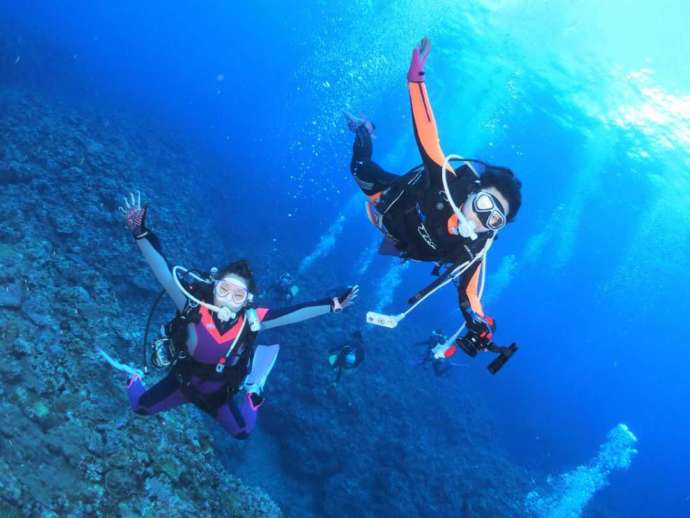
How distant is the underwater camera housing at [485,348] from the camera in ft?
10.3

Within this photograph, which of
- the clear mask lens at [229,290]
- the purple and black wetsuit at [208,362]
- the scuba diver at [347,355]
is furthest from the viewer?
the scuba diver at [347,355]

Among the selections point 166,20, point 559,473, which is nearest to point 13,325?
point 559,473

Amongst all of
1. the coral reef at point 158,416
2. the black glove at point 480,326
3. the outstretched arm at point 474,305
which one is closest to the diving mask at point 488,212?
the outstretched arm at point 474,305

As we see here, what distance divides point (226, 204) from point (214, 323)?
65.9ft

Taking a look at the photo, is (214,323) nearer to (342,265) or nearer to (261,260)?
(261,260)

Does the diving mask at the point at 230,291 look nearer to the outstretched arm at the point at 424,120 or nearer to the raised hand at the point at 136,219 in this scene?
the raised hand at the point at 136,219

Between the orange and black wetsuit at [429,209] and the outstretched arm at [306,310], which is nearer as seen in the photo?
the orange and black wetsuit at [429,209]

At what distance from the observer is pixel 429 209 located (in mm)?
3936

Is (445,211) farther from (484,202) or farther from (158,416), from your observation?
(158,416)

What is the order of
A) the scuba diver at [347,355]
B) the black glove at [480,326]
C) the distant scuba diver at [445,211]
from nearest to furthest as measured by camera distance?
the black glove at [480,326]
the distant scuba diver at [445,211]
the scuba diver at [347,355]

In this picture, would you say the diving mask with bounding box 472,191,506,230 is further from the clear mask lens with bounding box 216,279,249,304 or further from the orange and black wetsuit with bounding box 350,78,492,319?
the clear mask lens with bounding box 216,279,249,304

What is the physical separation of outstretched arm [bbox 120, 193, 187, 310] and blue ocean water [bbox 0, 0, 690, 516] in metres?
5.39

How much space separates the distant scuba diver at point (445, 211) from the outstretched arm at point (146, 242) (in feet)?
6.91

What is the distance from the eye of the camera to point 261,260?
18.1 m
